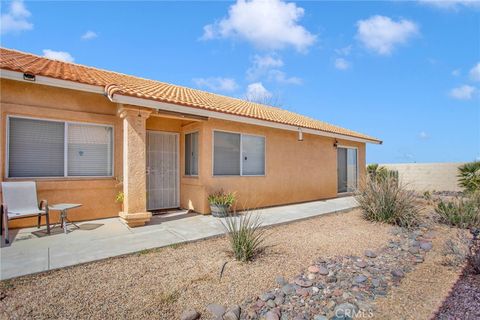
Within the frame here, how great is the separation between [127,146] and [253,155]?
563 centimetres

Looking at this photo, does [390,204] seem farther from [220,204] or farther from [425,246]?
[220,204]

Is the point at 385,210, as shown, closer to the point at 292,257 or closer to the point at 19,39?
the point at 292,257

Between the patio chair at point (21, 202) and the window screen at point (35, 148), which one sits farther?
the window screen at point (35, 148)

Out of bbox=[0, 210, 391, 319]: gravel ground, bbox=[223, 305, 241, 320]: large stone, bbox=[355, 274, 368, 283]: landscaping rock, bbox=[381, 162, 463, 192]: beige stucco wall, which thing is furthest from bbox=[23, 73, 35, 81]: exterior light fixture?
bbox=[381, 162, 463, 192]: beige stucco wall

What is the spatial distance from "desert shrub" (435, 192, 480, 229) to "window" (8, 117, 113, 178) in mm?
12938

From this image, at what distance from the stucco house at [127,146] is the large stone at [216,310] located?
4717mm

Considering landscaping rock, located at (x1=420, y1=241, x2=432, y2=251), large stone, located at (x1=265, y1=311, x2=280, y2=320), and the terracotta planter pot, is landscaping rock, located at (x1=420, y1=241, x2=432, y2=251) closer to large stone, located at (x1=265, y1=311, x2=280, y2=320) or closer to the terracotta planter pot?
large stone, located at (x1=265, y1=311, x2=280, y2=320)

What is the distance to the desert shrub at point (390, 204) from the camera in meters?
9.45

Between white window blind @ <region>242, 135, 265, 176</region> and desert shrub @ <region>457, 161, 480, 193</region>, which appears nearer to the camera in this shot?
white window blind @ <region>242, 135, 265, 176</region>

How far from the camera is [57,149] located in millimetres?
8258

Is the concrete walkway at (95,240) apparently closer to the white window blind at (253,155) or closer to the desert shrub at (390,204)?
the white window blind at (253,155)

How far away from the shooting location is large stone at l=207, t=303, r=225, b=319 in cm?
401

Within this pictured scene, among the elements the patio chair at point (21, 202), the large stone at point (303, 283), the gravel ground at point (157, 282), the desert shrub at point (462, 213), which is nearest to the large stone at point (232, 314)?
the gravel ground at point (157, 282)

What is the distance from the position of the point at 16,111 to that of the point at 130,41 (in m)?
7.06
